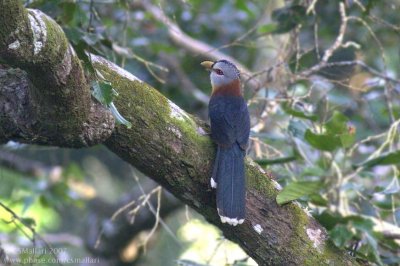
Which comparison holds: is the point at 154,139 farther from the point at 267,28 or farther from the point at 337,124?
the point at 267,28

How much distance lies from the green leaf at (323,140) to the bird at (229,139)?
0.36m

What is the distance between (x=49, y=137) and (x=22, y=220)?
105 centimetres

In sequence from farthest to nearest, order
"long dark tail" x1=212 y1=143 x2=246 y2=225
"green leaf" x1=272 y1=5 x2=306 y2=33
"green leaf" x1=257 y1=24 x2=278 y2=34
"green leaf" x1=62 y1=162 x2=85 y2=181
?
"green leaf" x1=62 y1=162 x2=85 y2=181 < "green leaf" x1=257 y1=24 x2=278 y2=34 < "green leaf" x1=272 y1=5 x2=306 y2=33 < "long dark tail" x1=212 y1=143 x2=246 y2=225

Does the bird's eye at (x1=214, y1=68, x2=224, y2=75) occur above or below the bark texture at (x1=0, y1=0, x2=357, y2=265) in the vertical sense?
below

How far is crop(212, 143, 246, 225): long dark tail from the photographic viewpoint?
122 inches

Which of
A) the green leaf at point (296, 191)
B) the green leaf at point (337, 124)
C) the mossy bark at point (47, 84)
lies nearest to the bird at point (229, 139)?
the green leaf at point (296, 191)

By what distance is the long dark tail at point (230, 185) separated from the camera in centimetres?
310

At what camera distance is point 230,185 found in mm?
3141

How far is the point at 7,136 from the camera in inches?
121

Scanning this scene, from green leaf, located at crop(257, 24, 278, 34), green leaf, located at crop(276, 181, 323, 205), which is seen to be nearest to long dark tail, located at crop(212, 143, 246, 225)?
green leaf, located at crop(276, 181, 323, 205)

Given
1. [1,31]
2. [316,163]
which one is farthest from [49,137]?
[316,163]

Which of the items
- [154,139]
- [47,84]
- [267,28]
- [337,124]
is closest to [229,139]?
[154,139]

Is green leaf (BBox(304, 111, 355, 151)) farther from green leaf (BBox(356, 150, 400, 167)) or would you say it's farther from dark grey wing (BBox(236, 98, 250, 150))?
dark grey wing (BBox(236, 98, 250, 150))

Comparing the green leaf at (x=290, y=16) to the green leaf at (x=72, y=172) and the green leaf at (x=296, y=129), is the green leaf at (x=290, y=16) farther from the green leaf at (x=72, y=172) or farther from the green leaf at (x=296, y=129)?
the green leaf at (x=72, y=172)
